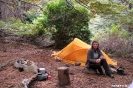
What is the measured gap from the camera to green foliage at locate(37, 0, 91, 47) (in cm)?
1080

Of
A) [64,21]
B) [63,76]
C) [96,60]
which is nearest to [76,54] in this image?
[96,60]

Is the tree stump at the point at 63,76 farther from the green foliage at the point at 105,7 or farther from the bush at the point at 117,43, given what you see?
the bush at the point at 117,43

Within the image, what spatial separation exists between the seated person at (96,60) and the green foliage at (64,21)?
455 cm

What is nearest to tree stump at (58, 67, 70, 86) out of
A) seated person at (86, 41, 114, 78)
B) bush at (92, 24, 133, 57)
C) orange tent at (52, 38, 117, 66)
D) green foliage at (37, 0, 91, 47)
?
seated person at (86, 41, 114, 78)

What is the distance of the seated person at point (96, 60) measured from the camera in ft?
20.6

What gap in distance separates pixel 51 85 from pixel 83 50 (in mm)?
3391

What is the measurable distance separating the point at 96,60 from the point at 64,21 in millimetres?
5103

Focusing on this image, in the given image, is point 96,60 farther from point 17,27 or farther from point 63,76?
point 17,27

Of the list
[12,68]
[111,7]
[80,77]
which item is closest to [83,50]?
[111,7]

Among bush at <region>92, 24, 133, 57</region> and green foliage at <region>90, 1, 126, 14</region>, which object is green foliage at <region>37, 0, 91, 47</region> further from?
green foliage at <region>90, 1, 126, 14</region>

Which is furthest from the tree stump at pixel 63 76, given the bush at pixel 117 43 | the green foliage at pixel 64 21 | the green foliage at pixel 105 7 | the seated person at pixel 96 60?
the bush at pixel 117 43

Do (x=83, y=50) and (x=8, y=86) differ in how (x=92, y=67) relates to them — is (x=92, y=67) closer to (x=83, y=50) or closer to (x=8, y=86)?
(x=83, y=50)

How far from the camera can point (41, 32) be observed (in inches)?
472

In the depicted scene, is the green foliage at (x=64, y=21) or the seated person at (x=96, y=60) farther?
the green foliage at (x=64, y=21)
